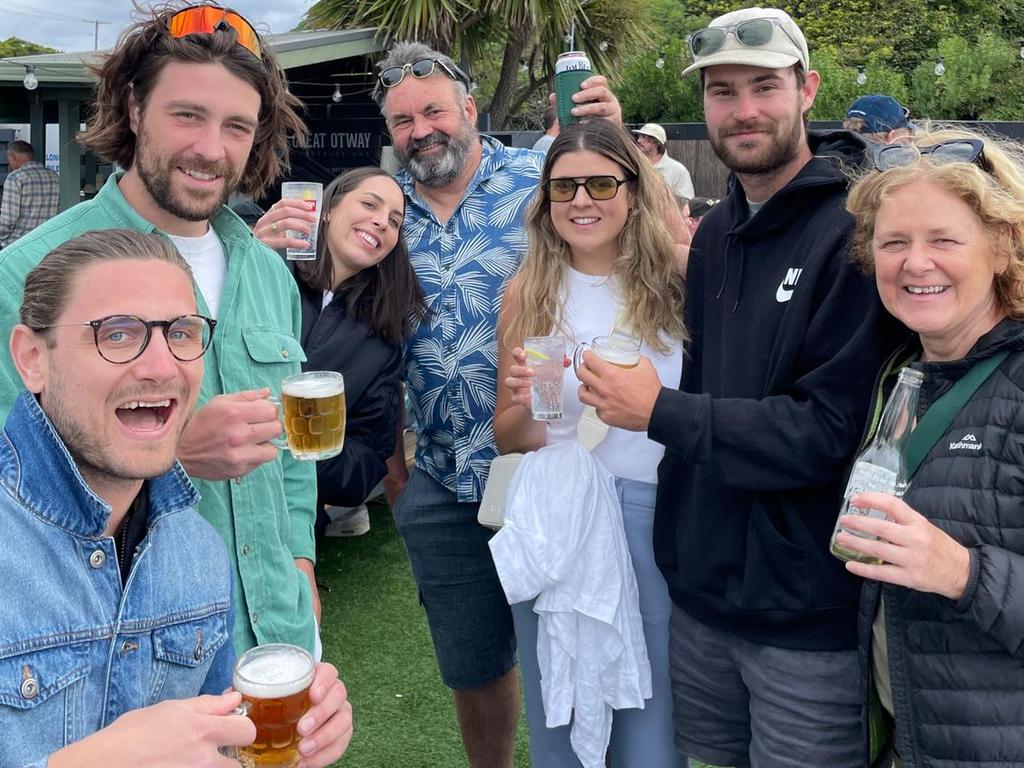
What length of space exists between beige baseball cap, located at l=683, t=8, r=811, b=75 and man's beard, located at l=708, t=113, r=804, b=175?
0.16 metres

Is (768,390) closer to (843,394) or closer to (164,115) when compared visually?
(843,394)

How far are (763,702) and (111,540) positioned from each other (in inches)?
63.0

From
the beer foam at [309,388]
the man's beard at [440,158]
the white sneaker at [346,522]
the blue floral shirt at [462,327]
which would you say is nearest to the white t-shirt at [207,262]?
the beer foam at [309,388]

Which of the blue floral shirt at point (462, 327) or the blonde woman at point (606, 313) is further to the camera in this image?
the blue floral shirt at point (462, 327)

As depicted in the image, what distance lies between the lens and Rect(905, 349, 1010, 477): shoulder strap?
1.83 m

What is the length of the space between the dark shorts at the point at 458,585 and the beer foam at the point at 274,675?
1595 mm

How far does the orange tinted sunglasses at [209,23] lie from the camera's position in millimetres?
2180

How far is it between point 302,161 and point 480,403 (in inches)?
381

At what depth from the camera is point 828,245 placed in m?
2.12

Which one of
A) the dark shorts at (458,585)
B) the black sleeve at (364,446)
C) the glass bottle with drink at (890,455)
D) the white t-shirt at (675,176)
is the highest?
the white t-shirt at (675,176)

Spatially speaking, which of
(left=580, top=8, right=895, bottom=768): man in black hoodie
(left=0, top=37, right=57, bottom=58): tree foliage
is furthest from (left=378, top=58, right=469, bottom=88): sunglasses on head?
(left=0, top=37, right=57, bottom=58): tree foliage

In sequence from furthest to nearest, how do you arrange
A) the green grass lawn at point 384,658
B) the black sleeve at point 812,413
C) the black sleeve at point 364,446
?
1. the green grass lawn at point 384,658
2. the black sleeve at point 364,446
3. the black sleeve at point 812,413

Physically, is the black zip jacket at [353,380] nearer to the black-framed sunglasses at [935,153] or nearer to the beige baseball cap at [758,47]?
the beige baseball cap at [758,47]

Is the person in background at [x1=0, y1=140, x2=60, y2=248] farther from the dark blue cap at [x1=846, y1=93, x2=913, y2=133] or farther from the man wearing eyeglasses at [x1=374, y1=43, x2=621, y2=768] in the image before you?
the dark blue cap at [x1=846, y1=93, x2=913, y2=133]
